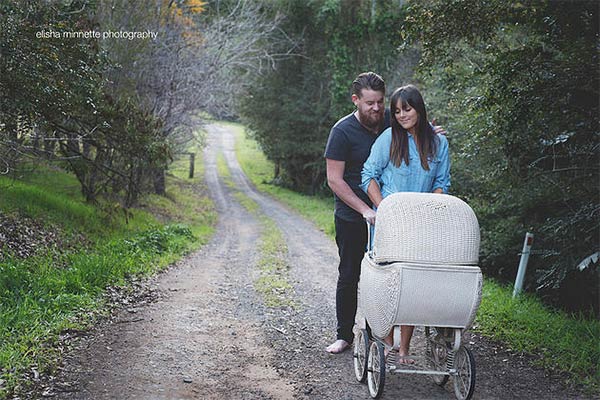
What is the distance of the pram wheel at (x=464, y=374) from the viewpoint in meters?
3.87

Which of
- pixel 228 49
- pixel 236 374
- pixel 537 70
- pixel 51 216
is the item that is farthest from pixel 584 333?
pixel 228 49

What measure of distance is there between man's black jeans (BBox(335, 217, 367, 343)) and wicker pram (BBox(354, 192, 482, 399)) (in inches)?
37.0

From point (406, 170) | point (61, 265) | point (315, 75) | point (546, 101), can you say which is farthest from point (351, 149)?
point (315, 75)

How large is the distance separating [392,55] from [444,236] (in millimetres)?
23471

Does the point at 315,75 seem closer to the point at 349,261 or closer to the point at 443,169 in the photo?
the point at 349,261

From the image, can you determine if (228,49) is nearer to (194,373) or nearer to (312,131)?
(312,131)

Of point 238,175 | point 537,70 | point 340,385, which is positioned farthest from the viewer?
point 238,175

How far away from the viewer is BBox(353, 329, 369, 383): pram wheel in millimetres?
4352

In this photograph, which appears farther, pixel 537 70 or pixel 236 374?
pixel 537 70

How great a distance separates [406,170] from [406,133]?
0.27m

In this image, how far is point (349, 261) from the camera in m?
5.02

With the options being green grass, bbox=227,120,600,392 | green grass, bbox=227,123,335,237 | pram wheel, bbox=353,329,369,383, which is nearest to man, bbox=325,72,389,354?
pram wheel, bbox=353,329,369,383

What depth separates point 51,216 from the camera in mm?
10766

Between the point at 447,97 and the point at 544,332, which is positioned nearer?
the point at 544,332
